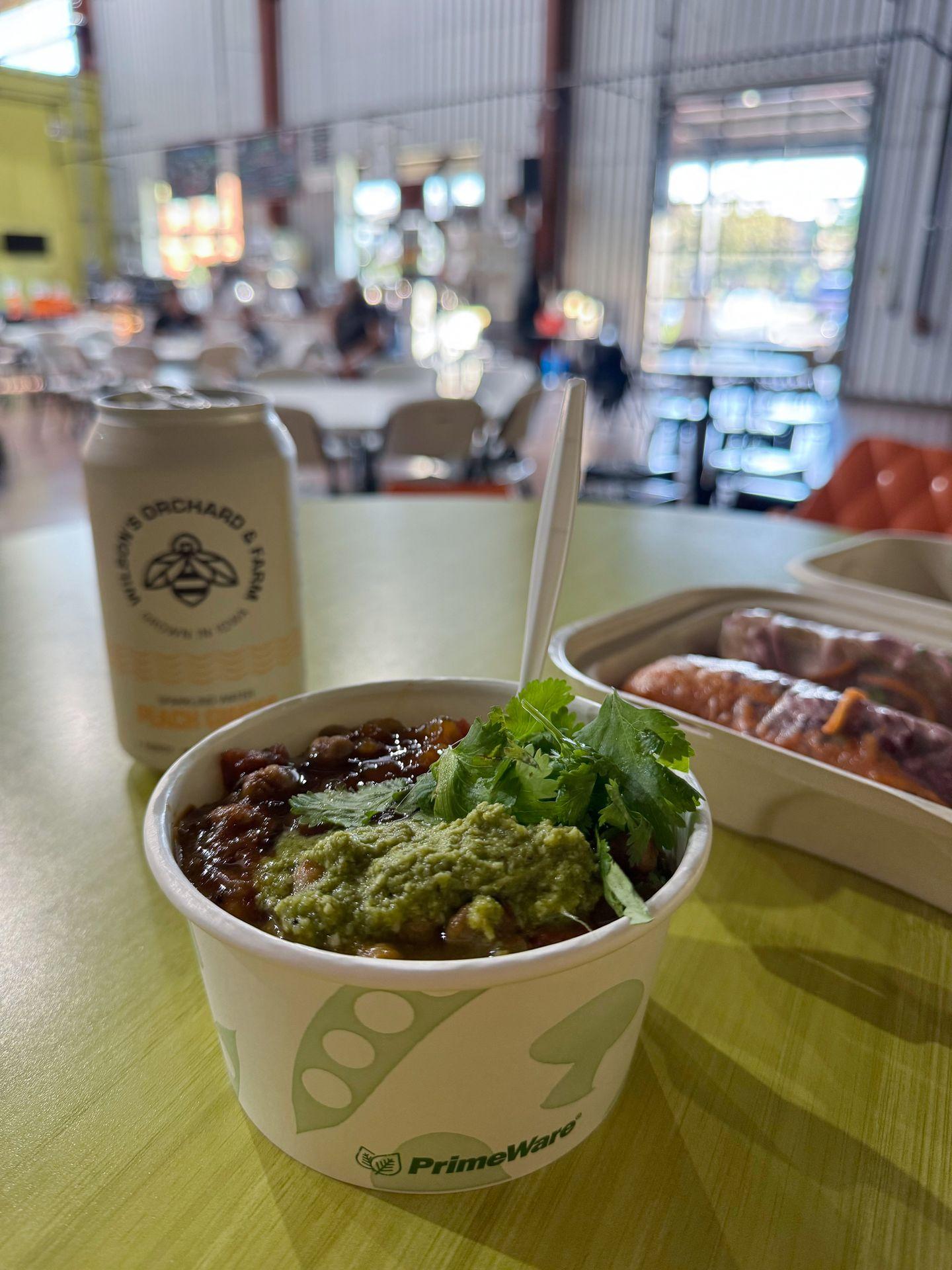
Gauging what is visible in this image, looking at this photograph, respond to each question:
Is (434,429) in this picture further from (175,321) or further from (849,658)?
(175,321)

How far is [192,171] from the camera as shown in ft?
40.9

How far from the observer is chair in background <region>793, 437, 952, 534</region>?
1967 mm

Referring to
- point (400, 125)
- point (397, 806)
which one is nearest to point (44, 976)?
point (397, 806)

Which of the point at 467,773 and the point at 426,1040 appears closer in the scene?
the point at 426,1040

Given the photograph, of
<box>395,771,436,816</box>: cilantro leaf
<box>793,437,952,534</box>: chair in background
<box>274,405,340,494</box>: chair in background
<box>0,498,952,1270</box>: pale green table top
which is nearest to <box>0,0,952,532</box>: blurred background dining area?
<box>274,405,340,494</box>: chair in background

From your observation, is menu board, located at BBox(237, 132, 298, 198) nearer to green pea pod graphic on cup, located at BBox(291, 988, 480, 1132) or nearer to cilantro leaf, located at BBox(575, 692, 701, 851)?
cilantro leaf, located at BBox(575, 692, 701, 851)

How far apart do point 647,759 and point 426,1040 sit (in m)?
0.18

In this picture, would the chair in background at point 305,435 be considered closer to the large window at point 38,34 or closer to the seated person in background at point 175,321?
the large window at point 38,34

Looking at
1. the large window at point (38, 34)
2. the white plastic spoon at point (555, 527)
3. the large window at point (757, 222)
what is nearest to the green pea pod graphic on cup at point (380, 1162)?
the white plastic spoon at point (555, 527)

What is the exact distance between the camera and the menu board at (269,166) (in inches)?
446

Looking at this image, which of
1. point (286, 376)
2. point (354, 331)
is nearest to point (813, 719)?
point (286, 376)

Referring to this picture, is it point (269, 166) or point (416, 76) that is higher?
point (416, 76)

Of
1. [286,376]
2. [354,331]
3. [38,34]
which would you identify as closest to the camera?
[38,34]

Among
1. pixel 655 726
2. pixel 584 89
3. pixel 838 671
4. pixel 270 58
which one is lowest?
pixel 838 671
